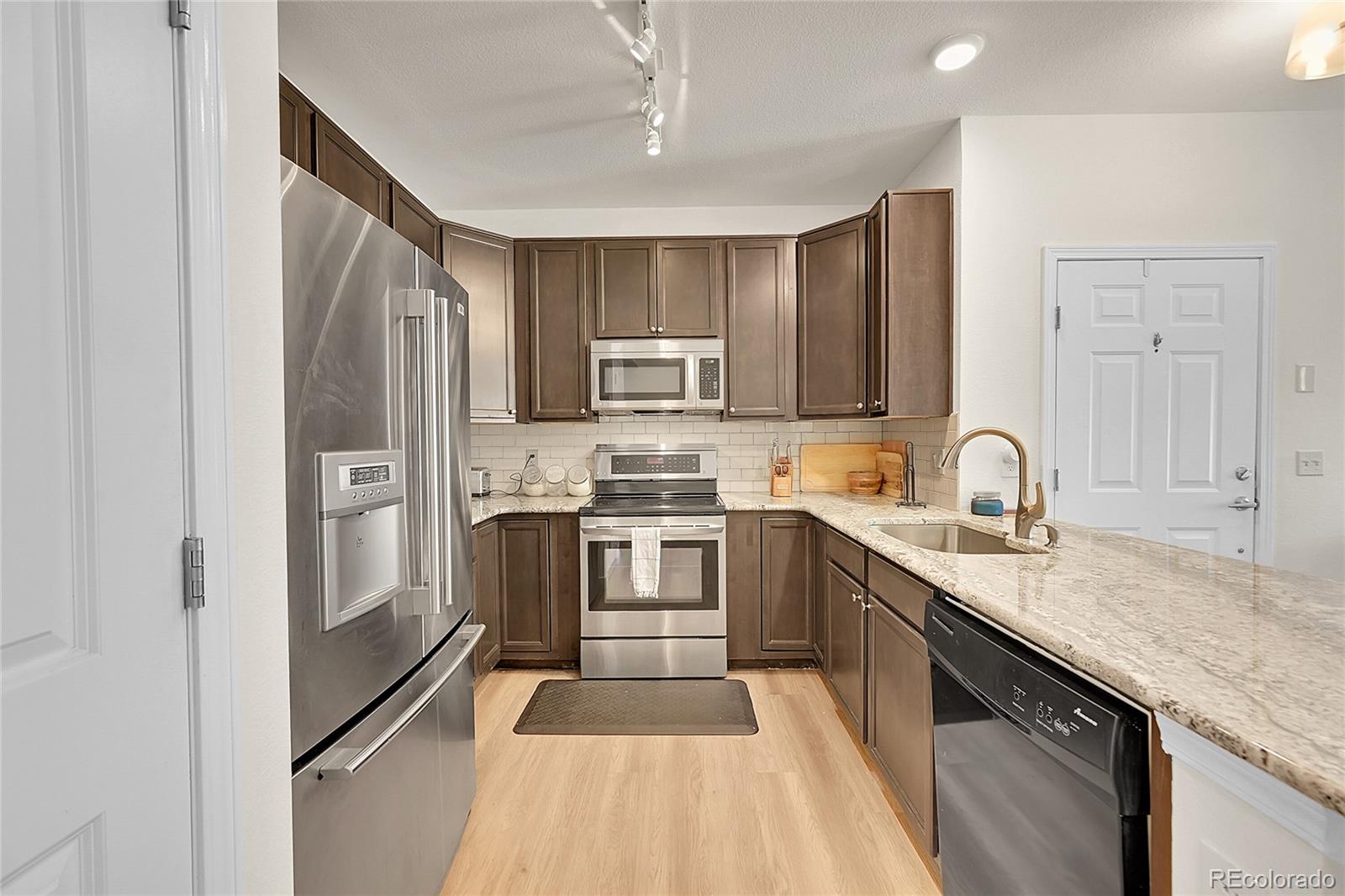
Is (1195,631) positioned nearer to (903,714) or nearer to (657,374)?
(903,714)

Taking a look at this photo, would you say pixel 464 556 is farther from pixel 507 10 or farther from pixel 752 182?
pixel 752 182

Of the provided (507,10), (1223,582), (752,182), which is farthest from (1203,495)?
(507,10)

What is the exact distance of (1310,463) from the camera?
2.55m

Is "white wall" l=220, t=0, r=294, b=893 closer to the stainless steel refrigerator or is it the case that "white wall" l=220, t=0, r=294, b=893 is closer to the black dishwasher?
the stainless steel refrigerator

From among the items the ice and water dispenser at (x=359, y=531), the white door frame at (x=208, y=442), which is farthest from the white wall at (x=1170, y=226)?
the white door frame at (x=208, y=442)

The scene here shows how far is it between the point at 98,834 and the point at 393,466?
77 centimetres

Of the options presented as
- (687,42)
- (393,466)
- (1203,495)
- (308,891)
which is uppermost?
(687,42)

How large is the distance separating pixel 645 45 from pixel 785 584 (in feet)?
8.43

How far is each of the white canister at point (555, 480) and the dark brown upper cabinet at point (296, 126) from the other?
6.85 ft

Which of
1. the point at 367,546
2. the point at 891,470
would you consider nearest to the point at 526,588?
the point at 367,546

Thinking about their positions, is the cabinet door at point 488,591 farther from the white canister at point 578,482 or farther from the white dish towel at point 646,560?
the white dish towel at point 646,560

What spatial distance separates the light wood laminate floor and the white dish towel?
76 cm

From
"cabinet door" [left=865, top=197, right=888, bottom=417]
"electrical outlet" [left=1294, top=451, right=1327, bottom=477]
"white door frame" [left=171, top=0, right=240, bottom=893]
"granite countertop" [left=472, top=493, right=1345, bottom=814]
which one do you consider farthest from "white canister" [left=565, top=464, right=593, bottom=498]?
"electrical outlet" [left=1294, top=451, right=1327, bottom=477]

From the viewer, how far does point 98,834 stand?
0.65 meters
